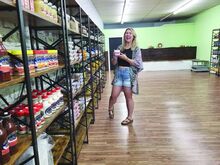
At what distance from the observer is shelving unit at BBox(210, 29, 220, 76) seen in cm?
860

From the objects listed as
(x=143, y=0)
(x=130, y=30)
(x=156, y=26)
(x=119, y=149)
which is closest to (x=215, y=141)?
(x=119, y=149)

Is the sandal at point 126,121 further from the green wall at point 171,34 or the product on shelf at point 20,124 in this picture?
the green wall at point 171,34

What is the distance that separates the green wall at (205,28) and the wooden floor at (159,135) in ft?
17.7

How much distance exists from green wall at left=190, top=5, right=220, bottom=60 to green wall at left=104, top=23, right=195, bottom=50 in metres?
0.59

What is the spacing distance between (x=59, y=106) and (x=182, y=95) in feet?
13.9

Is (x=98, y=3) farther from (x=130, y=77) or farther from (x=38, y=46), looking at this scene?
(x=38, y=46)

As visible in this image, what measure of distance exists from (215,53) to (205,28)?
188 centimetres

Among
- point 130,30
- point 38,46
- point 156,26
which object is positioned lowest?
point 38,46

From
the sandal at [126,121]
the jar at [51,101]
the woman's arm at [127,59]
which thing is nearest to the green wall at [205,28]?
the woman's arm at [127,59]

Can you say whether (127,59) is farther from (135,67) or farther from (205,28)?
(205,28)

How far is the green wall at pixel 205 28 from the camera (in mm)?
8977

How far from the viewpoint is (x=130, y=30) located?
3285 mm

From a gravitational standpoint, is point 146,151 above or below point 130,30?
below

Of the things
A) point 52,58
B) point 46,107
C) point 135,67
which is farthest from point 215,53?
point 46,107
